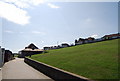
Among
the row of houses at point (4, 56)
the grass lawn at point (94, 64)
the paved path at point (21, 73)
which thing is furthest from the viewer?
the row of houses at point (4, 56)

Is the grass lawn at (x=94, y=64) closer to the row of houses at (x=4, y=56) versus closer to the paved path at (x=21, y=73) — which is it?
the paved path at (x=21, y=73)

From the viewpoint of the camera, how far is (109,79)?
24.3 feet

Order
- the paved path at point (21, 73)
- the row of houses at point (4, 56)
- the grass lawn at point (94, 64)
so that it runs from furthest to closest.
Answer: the row of houses at point (4, 56) → the paved path at point (21, 73) → the grass lawn at point (94, 64)

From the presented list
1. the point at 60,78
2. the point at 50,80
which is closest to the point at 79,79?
the point at 60,78

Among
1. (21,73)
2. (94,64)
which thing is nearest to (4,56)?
(21,73)

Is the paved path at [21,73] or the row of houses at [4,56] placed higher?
the row of houses at [4,56]

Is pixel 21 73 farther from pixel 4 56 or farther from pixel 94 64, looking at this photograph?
pixel 4 56

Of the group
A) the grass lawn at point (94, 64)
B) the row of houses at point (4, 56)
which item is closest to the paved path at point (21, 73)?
the grass lawn at point (94, 64)

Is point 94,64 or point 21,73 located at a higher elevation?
point 94,64

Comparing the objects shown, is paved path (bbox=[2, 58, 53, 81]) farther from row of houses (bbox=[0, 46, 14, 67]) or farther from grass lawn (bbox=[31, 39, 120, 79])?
row of houses (bbox=[0, 46, 14, 67])

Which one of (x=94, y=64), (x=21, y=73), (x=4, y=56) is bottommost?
(x=21, y=73)

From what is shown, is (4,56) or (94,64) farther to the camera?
(4,56)

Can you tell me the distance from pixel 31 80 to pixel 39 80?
609 mm

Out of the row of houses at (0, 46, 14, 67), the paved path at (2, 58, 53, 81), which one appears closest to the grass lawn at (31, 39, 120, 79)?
the paved path at (2, 58, 53, 81)
